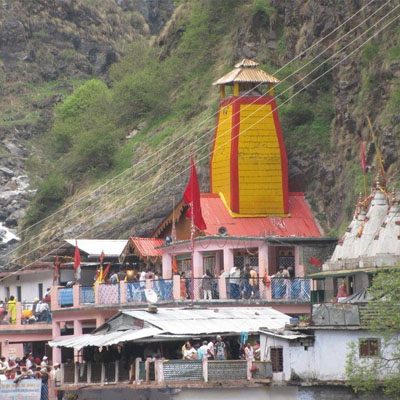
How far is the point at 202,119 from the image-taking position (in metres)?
86.3

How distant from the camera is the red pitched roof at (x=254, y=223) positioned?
6775 centimetres

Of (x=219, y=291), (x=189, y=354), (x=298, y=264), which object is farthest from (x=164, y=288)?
(x=189, y=354)

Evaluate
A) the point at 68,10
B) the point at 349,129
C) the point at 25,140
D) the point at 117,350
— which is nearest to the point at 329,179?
the point at 349,129

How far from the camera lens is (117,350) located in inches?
2231

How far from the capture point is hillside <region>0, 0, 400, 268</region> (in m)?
71.2

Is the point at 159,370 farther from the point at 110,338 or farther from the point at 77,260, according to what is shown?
the point at 77,260

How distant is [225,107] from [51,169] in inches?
1303

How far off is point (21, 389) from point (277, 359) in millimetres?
10032

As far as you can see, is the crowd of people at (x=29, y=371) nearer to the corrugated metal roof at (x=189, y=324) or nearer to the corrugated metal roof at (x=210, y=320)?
the corrugated metal roof at (x=189, y=324)

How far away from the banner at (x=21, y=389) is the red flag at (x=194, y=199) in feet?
30.4

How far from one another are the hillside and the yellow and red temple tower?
263 cm

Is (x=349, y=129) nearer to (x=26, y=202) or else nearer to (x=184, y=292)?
(x=184, y=292)

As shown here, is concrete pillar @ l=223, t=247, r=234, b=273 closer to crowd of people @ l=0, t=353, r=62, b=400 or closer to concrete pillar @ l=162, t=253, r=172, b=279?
concrete pillar @ l=162, t=253, r=172, b=279

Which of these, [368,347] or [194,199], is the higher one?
[194,199]
